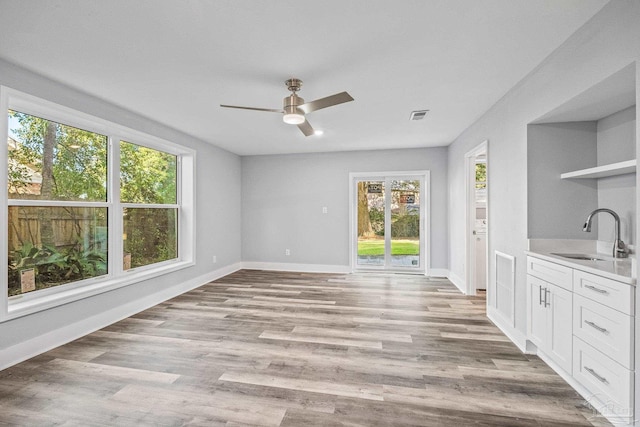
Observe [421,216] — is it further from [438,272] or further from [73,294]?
[73,294]

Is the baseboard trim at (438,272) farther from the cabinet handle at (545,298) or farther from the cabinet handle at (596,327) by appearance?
the cabinet handle at (596,327)

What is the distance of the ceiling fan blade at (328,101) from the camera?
2.49 m

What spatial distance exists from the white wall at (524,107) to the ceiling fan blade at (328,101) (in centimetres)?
156

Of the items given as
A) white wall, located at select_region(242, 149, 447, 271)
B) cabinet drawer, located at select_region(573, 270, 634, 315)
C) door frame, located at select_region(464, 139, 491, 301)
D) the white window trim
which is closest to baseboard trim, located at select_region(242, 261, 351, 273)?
white wall, located at select_region(242, 149, 447, 271)

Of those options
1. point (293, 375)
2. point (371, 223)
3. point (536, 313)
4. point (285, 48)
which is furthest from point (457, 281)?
point (285, 48)

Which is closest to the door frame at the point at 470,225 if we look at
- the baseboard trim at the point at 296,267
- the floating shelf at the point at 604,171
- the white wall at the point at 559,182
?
the white wall at the point at 559,182

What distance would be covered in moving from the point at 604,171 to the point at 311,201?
4.75 metres

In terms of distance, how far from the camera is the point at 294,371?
2.41 meters

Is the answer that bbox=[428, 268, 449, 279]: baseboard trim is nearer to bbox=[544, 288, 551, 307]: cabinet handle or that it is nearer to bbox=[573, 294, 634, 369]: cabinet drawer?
bbox=[544, 288, 551, 307]: cabinet handle

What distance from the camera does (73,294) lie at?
302 cm

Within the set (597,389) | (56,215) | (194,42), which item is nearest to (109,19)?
(194,42)

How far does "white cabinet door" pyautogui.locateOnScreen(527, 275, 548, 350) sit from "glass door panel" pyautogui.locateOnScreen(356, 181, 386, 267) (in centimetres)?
348

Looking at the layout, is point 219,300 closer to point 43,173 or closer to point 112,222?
point 112,222

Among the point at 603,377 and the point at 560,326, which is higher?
the point at 560,326
